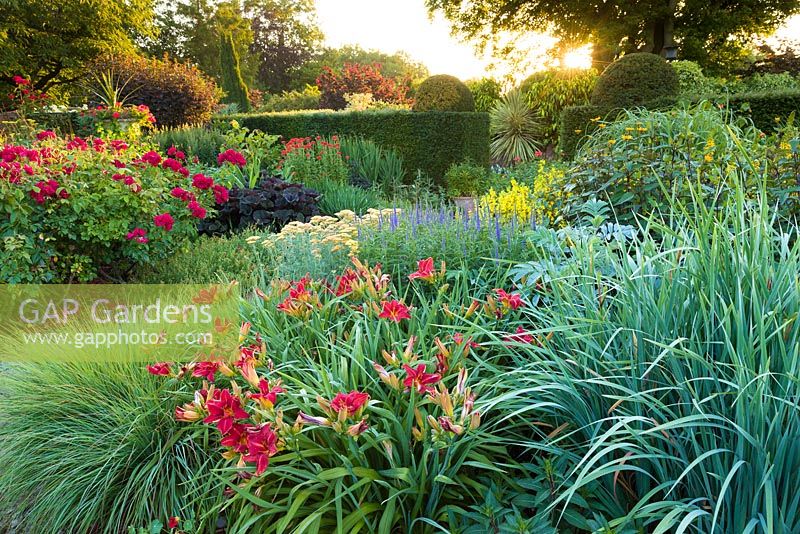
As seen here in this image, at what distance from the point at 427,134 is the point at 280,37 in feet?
123

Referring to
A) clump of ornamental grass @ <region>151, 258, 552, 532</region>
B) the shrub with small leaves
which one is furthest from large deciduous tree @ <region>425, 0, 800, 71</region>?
clump of ornamental grass @ <region>151, 258, 552, 532</region>

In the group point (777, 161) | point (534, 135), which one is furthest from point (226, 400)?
point (534, 135)

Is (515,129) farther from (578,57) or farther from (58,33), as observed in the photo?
(58,33)

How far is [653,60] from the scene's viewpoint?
9711 millimetres

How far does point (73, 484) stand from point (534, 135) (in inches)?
582

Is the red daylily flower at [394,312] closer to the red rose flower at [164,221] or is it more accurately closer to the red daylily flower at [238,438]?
the red daylily flower at [238,438]

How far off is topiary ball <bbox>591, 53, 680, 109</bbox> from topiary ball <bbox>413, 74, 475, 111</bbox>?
96.3 inches

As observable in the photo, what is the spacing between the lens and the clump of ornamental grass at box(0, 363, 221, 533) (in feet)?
6.75

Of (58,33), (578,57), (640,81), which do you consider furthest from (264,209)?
(578,57)

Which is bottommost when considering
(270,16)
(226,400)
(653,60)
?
(226,400)

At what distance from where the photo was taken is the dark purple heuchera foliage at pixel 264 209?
6793mm

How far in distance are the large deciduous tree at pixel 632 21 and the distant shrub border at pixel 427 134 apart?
12756 mm

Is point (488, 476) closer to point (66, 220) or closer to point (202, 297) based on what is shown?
point (202, 297)

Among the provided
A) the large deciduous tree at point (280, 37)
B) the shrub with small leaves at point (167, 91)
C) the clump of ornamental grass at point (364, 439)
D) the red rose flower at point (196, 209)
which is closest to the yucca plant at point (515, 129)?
the shrub with small leaves at point (167, 91)
